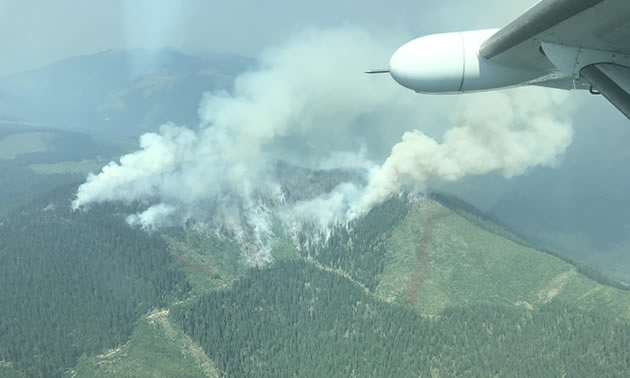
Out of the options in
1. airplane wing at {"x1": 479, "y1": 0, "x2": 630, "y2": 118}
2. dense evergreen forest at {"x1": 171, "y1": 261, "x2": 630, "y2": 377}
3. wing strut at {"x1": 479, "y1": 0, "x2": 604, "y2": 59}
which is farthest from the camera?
dense evergreen forest at {"x1": 171, "y1": 261, "x2": 630, "y2": 377}

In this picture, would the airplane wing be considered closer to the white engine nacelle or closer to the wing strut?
the wing strut

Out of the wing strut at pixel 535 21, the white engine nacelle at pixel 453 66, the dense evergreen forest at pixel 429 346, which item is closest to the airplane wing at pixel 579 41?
the wing strut at pixel 535 21

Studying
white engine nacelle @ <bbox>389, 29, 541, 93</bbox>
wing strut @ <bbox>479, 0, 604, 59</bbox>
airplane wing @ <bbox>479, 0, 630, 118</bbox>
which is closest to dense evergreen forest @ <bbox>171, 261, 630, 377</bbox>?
white engine nacelle @ <bbox>389, 29, 541, 93</bbox>

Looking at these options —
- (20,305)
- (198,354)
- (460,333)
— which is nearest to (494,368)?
(460,333)

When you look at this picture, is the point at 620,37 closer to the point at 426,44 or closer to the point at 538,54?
the point at 538,54

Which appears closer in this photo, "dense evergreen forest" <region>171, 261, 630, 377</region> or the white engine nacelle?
the white engine nacelle

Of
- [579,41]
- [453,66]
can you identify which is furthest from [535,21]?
[453,66]
